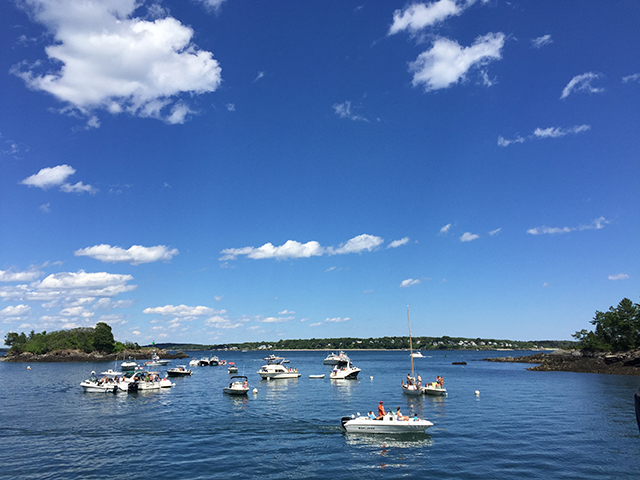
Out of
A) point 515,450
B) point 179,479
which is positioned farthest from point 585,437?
point 179,479

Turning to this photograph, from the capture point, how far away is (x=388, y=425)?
39000 millimetres

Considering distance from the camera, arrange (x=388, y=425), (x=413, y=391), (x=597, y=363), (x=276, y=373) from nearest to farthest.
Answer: (x=388, y=425), (x=413, y=391), (x=276, y=373), (x=597, y=363)

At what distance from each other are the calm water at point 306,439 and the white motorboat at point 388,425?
2.96 ft

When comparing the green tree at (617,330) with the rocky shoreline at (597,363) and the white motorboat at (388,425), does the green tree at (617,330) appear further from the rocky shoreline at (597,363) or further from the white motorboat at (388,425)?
the white motorboat at (388,425)

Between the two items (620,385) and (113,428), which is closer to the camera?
(113,428)

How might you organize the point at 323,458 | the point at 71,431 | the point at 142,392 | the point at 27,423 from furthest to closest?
the point at 142,392, the point at 27,423, the point at 71,431, the point at 323,458

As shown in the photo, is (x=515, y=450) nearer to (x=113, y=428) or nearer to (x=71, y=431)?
(x=113, y=428)

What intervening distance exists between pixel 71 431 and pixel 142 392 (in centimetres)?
3543

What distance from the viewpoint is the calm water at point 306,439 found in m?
29.8

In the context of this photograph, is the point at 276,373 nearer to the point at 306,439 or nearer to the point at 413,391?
the point at 413,391

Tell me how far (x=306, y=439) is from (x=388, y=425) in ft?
26.8

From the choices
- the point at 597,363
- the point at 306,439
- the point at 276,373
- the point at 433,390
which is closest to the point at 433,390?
the point at 433,390

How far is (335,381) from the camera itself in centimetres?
9419

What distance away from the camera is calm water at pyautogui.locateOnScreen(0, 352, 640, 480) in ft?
97.7
